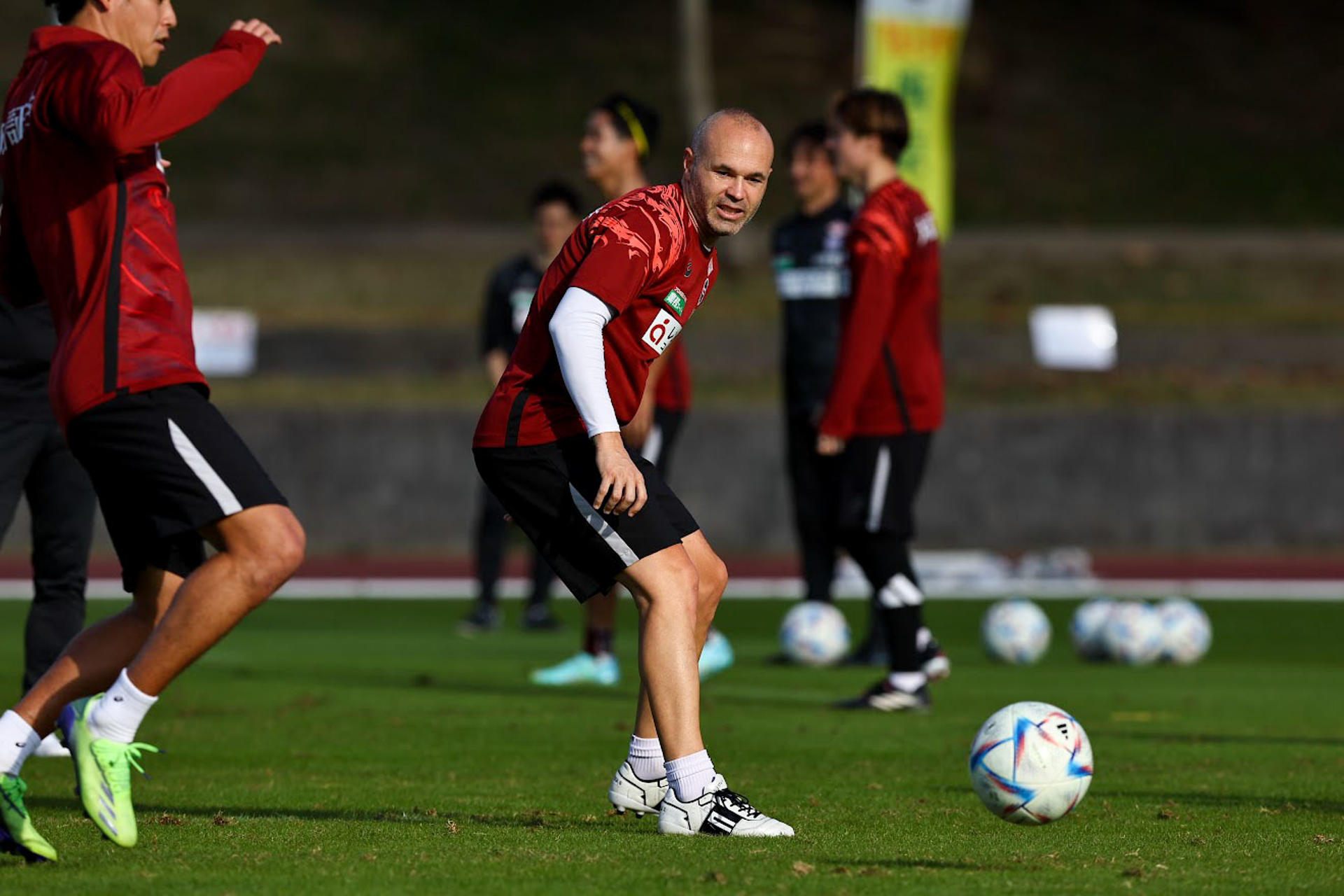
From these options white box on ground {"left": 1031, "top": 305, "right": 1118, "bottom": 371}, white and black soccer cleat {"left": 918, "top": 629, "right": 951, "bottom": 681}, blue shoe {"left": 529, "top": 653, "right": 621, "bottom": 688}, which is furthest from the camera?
white box on ground {"left": 1031, "top": 305, "right": 1118, "bottom": 371}

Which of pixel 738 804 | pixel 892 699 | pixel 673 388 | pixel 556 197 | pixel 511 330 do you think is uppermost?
pixel 556 197

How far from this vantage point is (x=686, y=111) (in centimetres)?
2934

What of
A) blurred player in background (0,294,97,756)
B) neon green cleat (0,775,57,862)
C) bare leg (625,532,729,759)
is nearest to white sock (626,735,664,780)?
bare leg (625,532,729,759)

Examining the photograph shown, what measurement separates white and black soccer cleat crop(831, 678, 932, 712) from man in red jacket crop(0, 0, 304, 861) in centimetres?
409

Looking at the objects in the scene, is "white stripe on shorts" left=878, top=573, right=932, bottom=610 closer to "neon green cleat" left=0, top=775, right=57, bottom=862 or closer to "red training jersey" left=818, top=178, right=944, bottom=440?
"red training jersey" left=818, top=178, right=944, bottom=440

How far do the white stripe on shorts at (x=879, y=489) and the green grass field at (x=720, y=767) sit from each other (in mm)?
845

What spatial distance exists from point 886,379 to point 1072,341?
1492 cm

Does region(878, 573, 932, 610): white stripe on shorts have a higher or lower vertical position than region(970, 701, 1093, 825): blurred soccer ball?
lower

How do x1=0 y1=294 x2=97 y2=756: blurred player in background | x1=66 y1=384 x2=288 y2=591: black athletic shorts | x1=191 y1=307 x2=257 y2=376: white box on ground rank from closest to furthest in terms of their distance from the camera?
x1=66 y1=384 x2=288 y2=591: black athletic shorts, x1=0 y1=294 x2=97 y2=756: blurred player in background, x1=191 y1=307 x2=257 y2=376: white box on ground

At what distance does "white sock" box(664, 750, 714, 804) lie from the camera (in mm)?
5195

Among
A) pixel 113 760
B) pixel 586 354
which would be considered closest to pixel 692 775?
pixel 586 354

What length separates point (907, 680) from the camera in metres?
8.52

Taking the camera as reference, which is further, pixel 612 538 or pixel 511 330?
pixel 511 330

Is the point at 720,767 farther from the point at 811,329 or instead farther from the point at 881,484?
the point at 811,329
